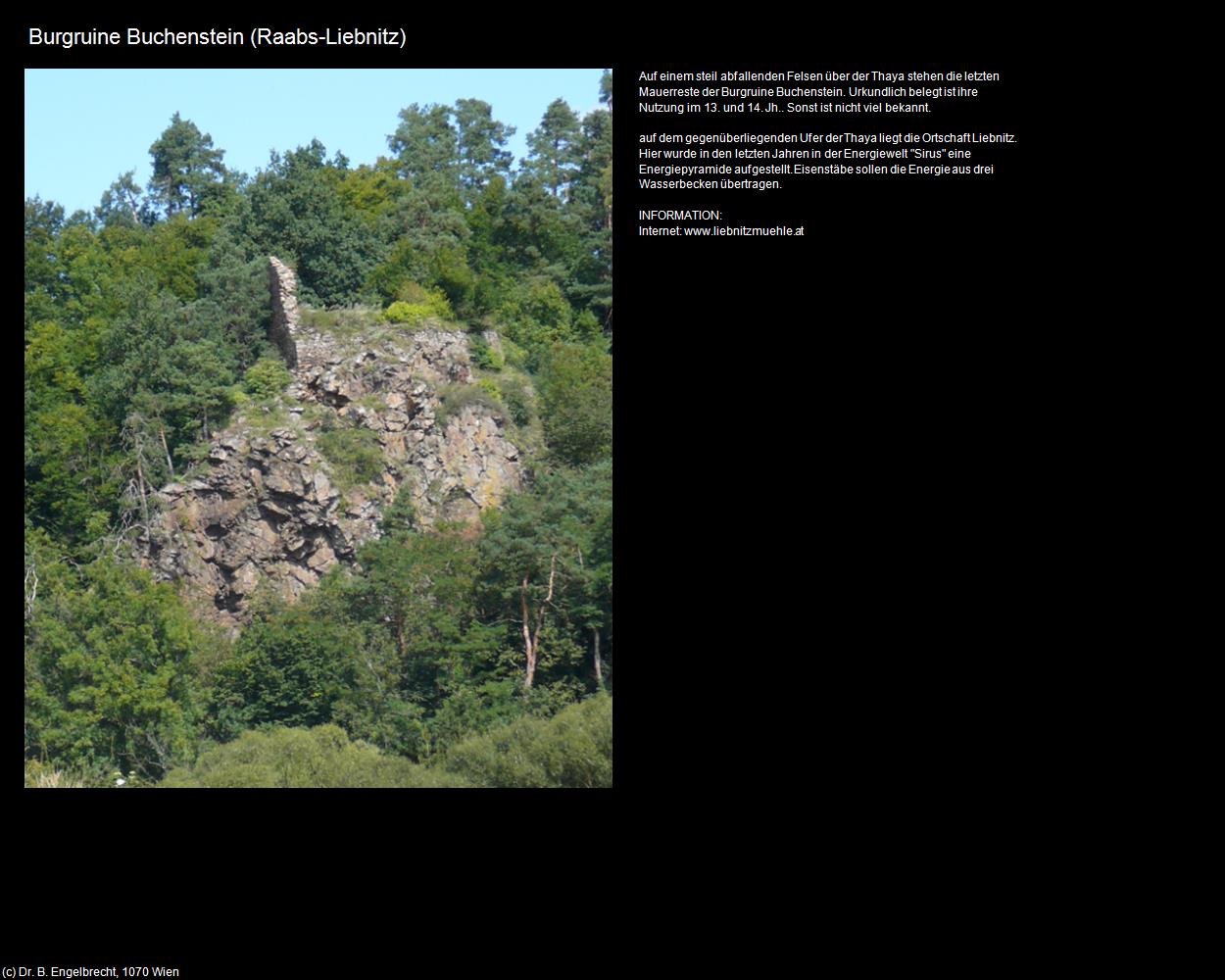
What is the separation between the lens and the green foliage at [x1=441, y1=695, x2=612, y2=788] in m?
27.0

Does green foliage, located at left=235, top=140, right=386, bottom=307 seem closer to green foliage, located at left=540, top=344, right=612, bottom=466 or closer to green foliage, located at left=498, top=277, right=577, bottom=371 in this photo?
green foliage, located at left=498, top=277, right=577, bottom=371

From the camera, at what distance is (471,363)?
4456cm

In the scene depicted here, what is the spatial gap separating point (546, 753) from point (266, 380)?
1675 centimetres

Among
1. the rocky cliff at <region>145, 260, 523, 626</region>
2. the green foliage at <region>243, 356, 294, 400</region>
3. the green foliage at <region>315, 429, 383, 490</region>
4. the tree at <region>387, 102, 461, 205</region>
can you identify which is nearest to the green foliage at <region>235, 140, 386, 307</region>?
the rocky cliff at <region>145, 260, 523, 626</region>

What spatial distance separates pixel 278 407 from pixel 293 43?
2660cm

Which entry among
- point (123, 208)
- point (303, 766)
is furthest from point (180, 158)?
point (303, 766)

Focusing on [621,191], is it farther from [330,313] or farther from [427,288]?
[427,288]

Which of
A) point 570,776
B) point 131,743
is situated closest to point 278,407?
point 131,743

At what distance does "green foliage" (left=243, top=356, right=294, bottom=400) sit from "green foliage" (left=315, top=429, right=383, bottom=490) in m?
2.03

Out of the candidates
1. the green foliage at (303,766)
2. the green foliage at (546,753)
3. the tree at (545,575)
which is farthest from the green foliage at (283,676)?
the green foliage at (546,753)

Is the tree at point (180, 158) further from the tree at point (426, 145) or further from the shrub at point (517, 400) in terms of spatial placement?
the shrub at point (517, 400)

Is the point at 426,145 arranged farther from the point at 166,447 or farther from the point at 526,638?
the point at 526,638

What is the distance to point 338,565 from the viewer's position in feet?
128

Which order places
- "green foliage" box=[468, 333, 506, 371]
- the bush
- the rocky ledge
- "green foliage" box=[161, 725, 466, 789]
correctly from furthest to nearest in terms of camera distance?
"green foliage" box=[468, 333, 506, 371], the bush, the rocky ledge, "green foliage" box=[161, 725, 466, 789]
